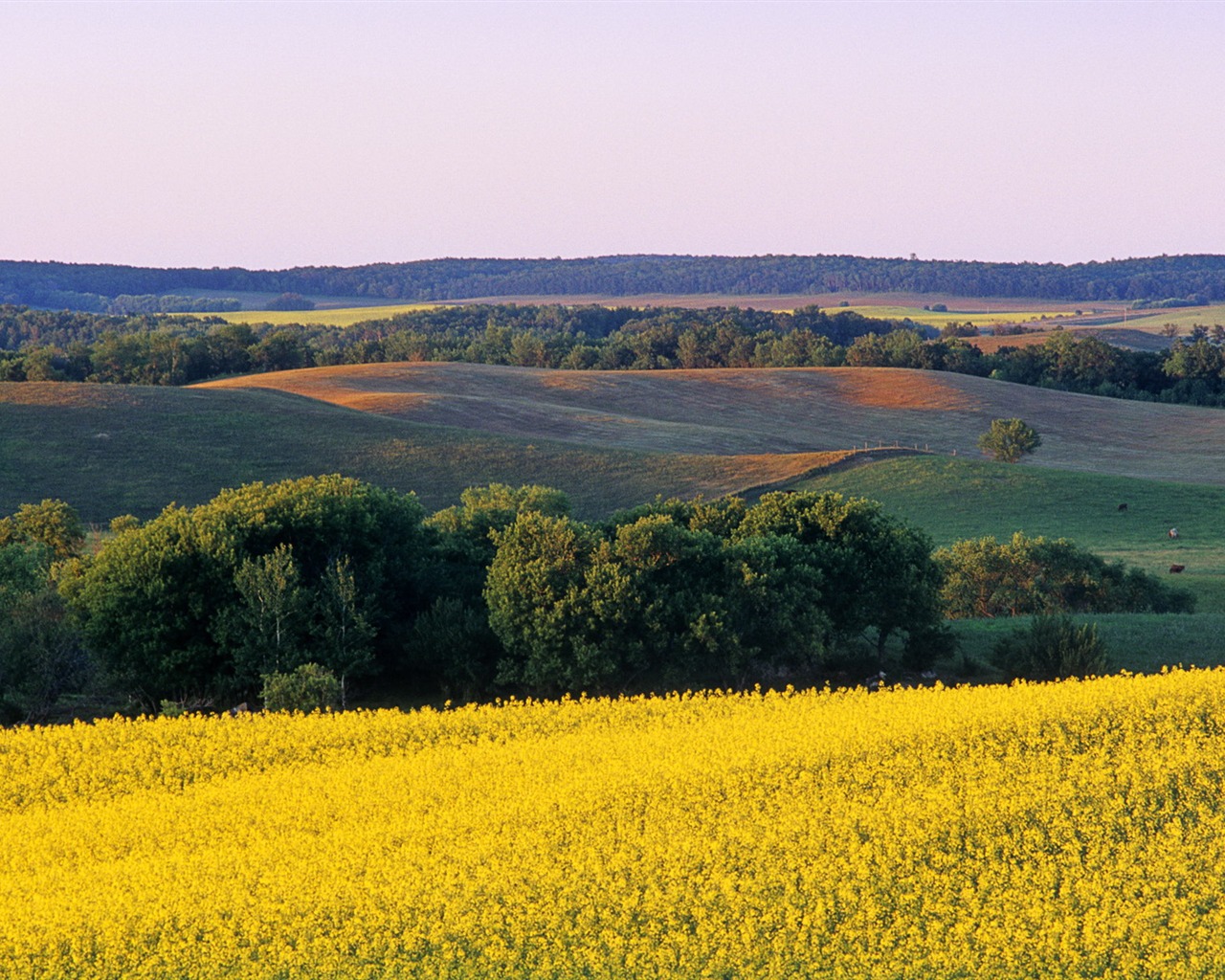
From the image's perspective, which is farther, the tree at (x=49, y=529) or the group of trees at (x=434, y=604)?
the tree at (x=49, y=529)

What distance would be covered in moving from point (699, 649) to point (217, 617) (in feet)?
39.6

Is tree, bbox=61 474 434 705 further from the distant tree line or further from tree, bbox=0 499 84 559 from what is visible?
the distant tree line

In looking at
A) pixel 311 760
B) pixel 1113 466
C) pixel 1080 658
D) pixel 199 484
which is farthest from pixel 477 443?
pixel 311 760

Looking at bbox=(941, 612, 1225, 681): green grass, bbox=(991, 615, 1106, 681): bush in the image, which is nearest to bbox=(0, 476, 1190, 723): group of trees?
bbox=(941, 612, 1225, 681): green grass

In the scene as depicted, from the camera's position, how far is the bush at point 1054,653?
34.9 metres

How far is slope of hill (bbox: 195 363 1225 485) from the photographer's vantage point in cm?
9319

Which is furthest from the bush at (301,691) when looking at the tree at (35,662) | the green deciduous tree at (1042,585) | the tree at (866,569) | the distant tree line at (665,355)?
the distant tree line at (665,355)

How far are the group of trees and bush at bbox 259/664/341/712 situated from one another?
79 millimetres

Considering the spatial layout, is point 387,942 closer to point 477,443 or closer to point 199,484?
point 199,484

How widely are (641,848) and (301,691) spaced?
49.6 ft

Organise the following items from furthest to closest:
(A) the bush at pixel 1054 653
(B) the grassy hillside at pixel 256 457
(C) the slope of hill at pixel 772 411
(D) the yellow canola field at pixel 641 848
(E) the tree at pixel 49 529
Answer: (C) the slope of hill at pixel 772 411 → (B) the grassy hillside at pixel 256 457 → (E) the tree at pixel 49 529 → (A) the bush at pixel 1054 653 → (D) the yellow canola field at pixel 641 848

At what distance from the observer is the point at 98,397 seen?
83.9 m

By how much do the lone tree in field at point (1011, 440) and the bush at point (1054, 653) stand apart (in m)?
56.9

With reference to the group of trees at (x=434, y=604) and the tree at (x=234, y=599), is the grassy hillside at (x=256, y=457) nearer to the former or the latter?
the group of trees at (x=434, y=604)
